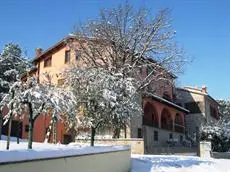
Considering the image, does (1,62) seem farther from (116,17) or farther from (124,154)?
(124,154)

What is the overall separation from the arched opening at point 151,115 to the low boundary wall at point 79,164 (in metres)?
22.7

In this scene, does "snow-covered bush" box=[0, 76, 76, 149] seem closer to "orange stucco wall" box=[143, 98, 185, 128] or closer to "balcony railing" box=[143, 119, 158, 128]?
"orange stucco wall" box=[143, 98, 185, 128]

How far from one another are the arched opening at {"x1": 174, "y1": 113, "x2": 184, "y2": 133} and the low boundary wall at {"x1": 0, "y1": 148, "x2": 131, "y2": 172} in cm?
2972

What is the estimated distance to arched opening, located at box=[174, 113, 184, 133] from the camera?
151 ft

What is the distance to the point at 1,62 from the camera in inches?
1481

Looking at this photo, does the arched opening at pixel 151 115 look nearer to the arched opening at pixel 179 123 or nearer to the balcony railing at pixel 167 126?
the balcony railing at pixel 167 126

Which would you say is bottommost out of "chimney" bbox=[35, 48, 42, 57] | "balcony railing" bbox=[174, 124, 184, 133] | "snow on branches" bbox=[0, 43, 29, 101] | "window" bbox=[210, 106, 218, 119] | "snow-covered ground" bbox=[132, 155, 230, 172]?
"snow-covered ground" bbox=[132, 155, 230, 172]

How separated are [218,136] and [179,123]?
50.6 ft

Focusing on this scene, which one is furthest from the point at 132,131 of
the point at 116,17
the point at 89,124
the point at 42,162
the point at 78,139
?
the point at 42,162

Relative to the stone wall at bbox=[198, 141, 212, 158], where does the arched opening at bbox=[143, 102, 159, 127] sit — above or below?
above

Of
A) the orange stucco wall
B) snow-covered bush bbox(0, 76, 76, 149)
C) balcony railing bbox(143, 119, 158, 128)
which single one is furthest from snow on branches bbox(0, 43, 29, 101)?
snow-covered bush bbox(0, 76, 76, 149)

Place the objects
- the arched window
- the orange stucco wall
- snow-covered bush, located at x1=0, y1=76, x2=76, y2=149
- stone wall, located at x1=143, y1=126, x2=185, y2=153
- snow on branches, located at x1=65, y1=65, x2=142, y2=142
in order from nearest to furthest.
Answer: snow-covered bush, located at x1=0, y1=76, x2=76, y2=149
snow on branches, located at x1=65, y1=65, x2=142, y2=142
stone wall, located at x1=143, y1=126, x2=185, y2=153
the orange stucco wall
the arched window

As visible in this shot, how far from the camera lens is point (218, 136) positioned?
33281mm

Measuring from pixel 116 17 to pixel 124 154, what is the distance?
15.6 m
